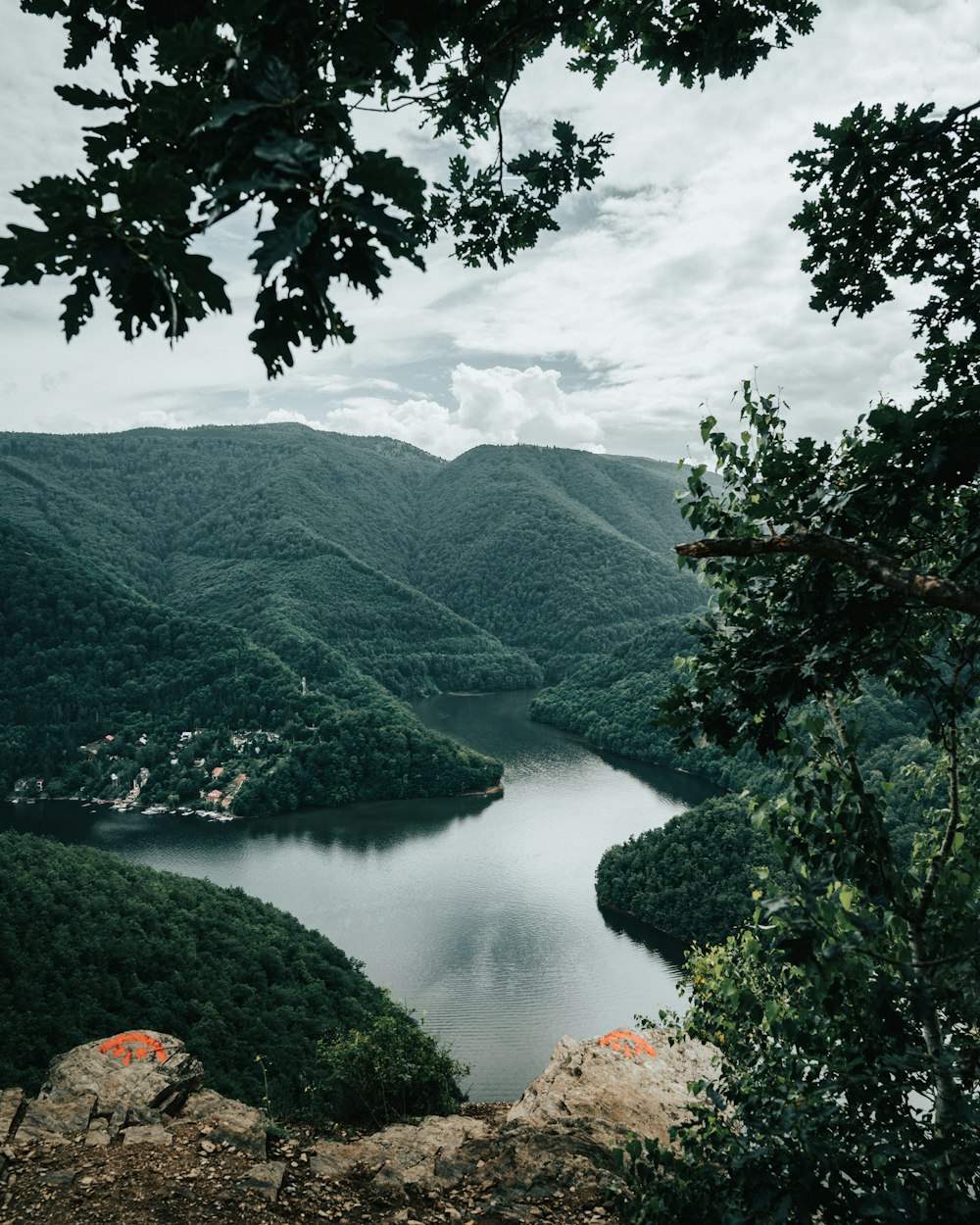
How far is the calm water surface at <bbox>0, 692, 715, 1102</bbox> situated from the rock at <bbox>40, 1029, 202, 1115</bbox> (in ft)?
59.1

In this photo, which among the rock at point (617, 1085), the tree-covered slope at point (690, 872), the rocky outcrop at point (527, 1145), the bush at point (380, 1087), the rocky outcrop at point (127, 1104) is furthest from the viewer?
the tree-covered slope at point (690, 872)

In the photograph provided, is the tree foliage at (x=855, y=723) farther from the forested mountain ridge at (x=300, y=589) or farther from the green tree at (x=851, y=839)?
the forested mountain ridge at (x=300, y=589)

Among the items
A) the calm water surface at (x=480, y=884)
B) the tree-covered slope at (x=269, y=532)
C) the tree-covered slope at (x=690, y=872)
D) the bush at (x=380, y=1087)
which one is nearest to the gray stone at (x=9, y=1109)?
the bush at (x=380, y=1087)

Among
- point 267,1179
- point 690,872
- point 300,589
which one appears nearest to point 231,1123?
point 267,1179

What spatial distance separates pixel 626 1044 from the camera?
1034 cm

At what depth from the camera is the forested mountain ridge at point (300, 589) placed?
6122cm

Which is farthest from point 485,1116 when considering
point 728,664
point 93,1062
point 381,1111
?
point 728,664

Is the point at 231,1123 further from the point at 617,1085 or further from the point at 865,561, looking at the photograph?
the point at 865,561

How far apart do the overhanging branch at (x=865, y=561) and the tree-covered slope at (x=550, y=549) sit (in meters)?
98.3

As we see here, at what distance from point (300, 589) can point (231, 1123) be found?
10216cm

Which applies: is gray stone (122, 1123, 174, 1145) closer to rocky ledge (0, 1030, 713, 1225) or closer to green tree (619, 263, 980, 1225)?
rocky ledge (0, 1030, 713, 1225)

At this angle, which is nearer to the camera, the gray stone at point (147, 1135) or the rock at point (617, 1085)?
the gray stone at point (147, 1135)

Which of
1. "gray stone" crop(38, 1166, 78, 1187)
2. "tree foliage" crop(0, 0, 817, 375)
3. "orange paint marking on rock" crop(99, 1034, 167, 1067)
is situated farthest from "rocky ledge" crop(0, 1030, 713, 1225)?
"tree foliage" crop(0, 0, 817, 375)

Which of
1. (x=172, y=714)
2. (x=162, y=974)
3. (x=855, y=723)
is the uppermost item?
(x=855, y=723)
